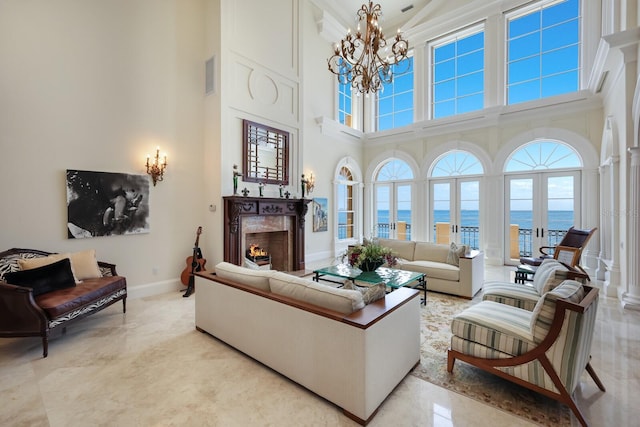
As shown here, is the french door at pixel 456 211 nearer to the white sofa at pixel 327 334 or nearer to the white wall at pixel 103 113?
the white sofa at pixel 327 334

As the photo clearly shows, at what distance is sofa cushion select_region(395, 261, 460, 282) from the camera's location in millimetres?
4559

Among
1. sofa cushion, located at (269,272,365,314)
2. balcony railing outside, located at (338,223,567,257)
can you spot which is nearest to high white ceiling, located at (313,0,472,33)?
balcony railing outside, located at (338,223,567,257)

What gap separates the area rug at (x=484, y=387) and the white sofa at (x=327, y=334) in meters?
0.22

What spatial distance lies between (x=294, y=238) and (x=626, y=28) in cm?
632

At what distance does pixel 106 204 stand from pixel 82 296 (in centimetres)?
164

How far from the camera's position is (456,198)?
748cm

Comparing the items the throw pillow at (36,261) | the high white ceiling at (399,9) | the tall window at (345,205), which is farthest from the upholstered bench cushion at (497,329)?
the high white ceiling at (399,9)

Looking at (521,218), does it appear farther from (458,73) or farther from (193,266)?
(193,266)

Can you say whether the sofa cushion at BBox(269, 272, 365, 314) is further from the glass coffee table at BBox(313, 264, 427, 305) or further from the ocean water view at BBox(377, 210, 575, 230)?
the ocean water view at BBox(377, 210, 575, 230)

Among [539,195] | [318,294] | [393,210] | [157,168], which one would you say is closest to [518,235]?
[539,195]

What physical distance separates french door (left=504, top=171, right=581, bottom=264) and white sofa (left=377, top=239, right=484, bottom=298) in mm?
2618

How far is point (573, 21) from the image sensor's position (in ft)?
20.2

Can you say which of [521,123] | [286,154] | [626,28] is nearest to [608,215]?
[521,123]

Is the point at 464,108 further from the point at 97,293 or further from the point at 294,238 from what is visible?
the point at 97,293
